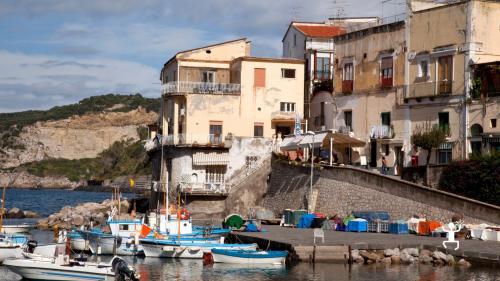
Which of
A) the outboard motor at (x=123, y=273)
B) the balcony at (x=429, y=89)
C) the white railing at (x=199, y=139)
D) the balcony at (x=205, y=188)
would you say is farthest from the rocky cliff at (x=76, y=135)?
the outboard motor at (x=123, y=273)

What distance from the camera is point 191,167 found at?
56.7 metres

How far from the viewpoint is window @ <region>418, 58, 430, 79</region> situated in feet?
163

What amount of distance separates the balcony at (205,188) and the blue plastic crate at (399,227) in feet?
51.2

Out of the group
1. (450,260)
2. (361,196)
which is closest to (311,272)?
(450,260)

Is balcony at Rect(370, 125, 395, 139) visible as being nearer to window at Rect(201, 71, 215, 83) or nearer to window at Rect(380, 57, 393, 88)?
window at Rect(380, 57, 393, 88)

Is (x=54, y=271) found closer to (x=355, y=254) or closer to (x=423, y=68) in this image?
(x=355, y=254)

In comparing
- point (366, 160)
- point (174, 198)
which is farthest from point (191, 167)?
point (366, 160)

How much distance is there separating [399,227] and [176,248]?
11.1 m

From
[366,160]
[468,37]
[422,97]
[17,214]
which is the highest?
[468,37]

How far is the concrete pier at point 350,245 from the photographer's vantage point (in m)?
34.8

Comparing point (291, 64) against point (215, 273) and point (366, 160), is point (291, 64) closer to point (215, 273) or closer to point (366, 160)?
point (366, 160)

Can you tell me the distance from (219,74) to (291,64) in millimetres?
5122

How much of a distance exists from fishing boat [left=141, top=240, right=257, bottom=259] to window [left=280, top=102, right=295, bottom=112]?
70.9 ft

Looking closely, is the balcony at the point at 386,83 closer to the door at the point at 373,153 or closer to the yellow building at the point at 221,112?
the door at the point at 373,153
